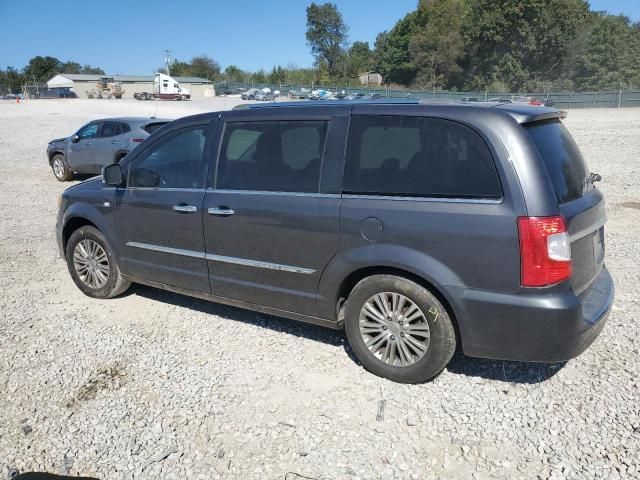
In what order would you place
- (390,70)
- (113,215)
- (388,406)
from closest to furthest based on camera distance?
(388,406)
(113,215)
(390,70)

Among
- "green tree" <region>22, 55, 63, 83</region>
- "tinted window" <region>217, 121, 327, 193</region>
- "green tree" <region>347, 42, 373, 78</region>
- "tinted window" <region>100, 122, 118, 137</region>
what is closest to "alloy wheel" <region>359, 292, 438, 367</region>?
"tinted window" <region>217, 121, 327, 193</region>

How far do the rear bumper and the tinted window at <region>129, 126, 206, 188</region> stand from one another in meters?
2.36

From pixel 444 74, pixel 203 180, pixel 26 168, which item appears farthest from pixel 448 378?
pixel 444 74

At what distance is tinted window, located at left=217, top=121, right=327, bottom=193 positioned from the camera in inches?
149

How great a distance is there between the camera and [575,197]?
3322 millimetres

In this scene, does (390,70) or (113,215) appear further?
(390,70)

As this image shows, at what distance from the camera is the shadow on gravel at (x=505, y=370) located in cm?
364

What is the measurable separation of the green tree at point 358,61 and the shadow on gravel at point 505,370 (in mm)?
112726

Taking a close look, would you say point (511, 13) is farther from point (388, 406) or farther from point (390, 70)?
point (388, 406)

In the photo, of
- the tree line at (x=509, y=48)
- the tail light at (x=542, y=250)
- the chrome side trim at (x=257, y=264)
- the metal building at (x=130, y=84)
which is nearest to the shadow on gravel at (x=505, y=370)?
the tail light at (x=542, y=250)

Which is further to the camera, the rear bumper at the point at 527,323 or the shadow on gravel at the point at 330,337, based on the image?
the shadow on gravel at the point at 330,337

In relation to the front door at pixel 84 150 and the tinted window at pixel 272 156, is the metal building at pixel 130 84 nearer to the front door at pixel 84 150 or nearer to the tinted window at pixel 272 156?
the front door at pixel 84 150

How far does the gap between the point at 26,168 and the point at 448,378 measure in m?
14.8

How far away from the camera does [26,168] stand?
14.9 metres
